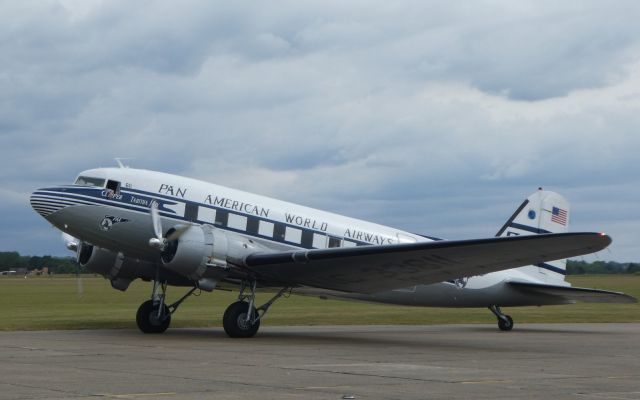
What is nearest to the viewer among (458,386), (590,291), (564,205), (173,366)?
(458,386)

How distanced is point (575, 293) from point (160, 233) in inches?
446

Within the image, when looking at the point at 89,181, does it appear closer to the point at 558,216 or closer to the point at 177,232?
the point at 177,232

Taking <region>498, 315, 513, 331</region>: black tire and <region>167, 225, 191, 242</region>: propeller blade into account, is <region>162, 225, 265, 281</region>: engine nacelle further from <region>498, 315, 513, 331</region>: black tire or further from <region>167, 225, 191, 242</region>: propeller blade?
<region>498, 315, 513, 331</region>: black tire

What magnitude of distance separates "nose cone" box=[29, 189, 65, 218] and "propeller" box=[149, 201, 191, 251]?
7.08ft

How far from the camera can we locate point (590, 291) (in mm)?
24531

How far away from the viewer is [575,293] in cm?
2491

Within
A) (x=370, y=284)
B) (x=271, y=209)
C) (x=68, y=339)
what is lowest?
(x=68, y=339)

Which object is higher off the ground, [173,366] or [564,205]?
[564,205]

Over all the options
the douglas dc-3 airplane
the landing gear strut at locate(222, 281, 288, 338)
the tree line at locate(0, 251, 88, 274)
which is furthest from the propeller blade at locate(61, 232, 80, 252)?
the tree line at locate(0, 251, 88, 274)

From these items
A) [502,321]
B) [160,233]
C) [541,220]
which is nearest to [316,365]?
[160,233]

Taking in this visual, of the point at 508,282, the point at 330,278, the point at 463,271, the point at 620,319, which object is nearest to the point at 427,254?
the point at 463,271

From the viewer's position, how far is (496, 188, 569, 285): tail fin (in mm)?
25953

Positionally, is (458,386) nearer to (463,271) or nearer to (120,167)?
(463,271)

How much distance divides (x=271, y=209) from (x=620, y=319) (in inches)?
662
